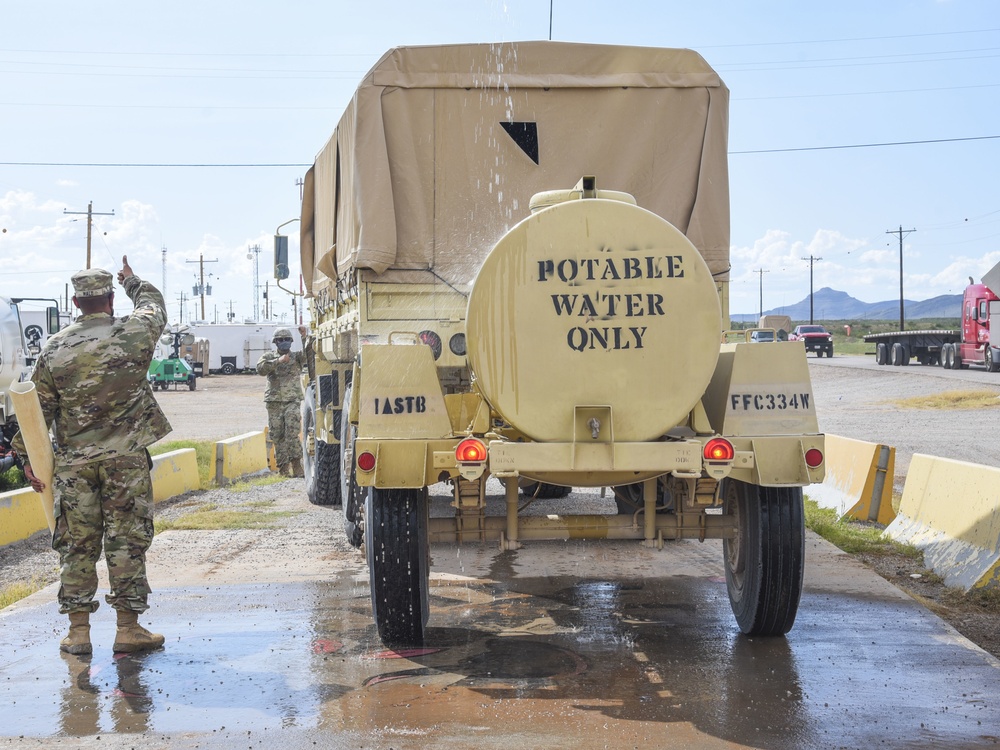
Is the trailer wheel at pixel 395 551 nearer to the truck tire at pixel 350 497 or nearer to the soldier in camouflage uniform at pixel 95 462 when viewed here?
the soldier in camouflage uniform at pixel 95 462

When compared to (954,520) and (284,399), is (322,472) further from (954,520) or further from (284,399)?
(954,520)

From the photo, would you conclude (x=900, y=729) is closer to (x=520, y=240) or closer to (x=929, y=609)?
(x=929, y=609)

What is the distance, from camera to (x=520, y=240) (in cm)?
486

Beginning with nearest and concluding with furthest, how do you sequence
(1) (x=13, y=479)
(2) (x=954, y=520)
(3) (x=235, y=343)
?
(2) (x=954, y=520) → (1) (x=13, y=479) → (3) (x=235, y=343)

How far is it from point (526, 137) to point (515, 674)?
3682 mm

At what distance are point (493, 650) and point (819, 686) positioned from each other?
1624mm

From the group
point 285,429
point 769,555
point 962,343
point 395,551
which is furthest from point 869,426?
point 962,343

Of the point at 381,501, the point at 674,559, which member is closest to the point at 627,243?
the point at 381,501

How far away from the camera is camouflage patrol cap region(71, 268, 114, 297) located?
5.72 metres

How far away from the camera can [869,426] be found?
19.8m

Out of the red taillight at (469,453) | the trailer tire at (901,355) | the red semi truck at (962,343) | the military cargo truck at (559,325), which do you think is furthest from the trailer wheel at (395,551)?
the trailer tire at (901,355)

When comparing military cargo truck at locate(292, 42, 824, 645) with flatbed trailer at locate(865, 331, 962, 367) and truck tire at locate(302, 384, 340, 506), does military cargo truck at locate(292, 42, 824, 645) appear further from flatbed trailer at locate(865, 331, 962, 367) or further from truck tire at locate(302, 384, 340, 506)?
flatbed trailer at locate(865, 331, 962, 367)

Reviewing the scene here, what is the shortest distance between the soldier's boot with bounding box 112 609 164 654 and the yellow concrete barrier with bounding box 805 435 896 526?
5.83 metres

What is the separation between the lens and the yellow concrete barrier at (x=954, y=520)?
678cm
